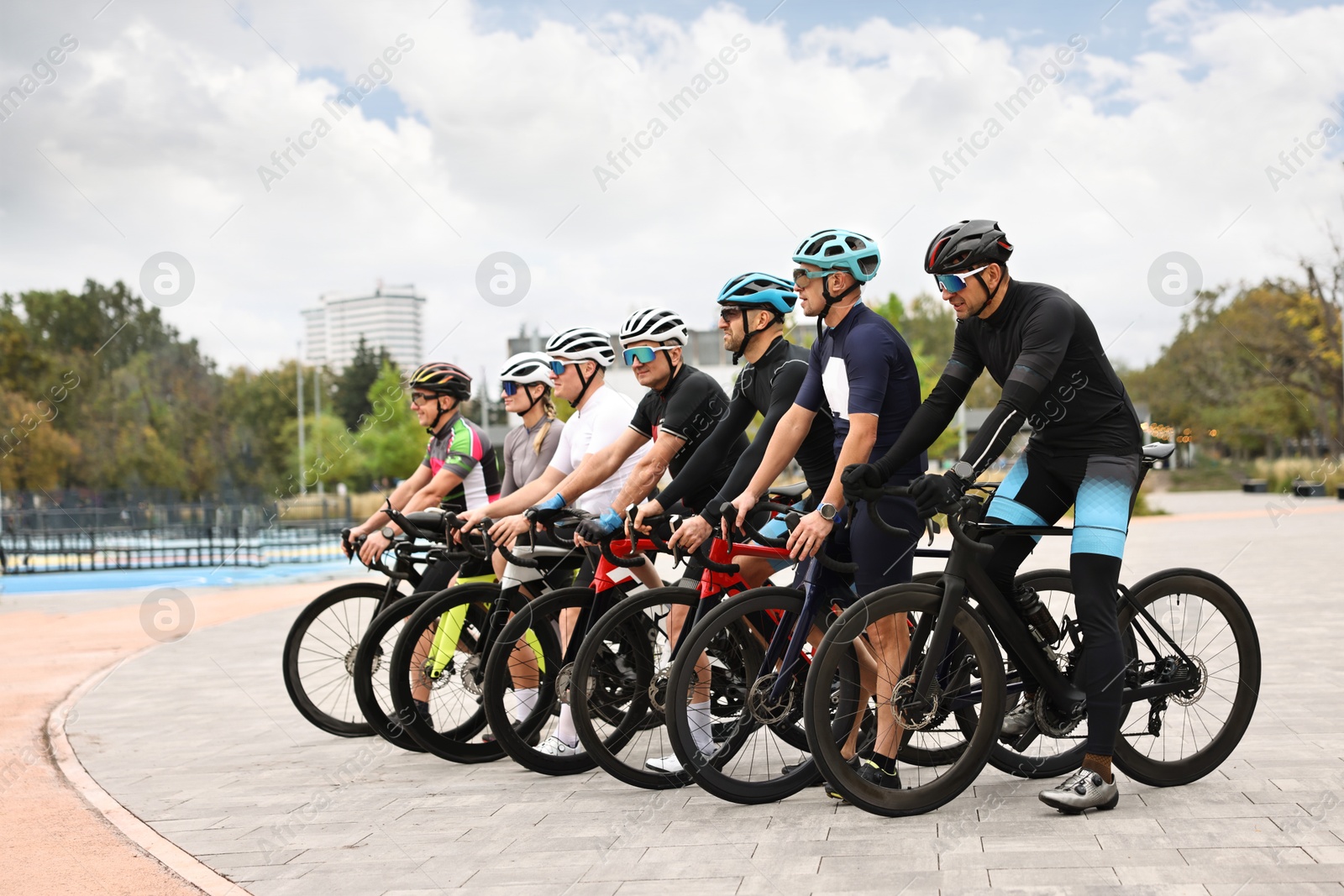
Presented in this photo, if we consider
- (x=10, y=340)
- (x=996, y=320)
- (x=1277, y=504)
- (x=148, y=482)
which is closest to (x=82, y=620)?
(x=996, y=320)

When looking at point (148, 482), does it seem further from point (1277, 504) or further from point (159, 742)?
point (159, 742)

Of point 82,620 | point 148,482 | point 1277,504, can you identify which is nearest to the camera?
point 82,620

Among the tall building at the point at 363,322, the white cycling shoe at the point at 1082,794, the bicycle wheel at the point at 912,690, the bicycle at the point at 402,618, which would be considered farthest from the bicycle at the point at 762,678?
the tall building at the point at 363,322

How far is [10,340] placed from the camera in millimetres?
64250

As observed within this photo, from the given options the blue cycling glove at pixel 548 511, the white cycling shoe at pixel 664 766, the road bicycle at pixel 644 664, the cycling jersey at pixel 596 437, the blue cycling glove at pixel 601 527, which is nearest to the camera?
the road bicycle at pixel 644 664

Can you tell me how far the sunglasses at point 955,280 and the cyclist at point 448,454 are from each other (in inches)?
119

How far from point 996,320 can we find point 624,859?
2.24m

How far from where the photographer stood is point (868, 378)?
174 inches

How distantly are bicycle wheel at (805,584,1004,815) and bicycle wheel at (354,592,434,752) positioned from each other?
7.49 ft

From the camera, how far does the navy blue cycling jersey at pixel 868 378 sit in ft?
14.5

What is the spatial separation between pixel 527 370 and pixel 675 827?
282 centimetres

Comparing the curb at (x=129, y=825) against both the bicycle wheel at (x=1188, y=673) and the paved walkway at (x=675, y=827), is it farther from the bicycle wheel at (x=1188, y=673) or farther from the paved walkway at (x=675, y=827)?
the bicycle wheel at (x=1188, y=673)

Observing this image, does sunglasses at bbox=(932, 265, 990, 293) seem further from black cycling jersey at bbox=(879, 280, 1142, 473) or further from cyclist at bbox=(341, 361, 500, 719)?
cyclist at bbox=(341, 361, 500, 719)

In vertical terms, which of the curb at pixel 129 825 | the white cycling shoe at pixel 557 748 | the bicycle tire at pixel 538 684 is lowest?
the curb at pixel 129 825
